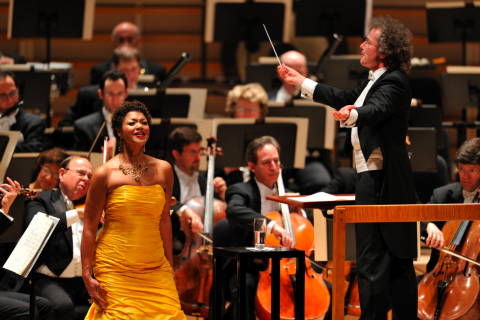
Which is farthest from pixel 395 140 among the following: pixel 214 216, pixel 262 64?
pixel 262 64

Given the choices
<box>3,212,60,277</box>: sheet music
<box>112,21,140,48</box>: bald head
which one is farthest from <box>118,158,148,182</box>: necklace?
<box>112,21,140,48</box>: bald head

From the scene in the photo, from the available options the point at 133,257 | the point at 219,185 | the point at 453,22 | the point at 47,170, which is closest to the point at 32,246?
the point at 133,257

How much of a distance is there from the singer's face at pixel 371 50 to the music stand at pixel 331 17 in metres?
3.15

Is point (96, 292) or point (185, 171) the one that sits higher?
point (185, 171)

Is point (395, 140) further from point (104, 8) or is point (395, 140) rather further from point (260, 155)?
point (104, 8)

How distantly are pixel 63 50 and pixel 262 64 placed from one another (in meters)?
2.30

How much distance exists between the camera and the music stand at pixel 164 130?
509 centimetres

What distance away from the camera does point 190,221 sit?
4.64 metres

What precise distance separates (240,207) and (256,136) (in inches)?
28.7

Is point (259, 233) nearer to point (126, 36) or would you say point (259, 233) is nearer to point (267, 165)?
point (267, 165)

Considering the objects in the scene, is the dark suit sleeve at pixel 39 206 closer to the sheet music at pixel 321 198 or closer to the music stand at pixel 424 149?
the sheet music at pixel 321 198

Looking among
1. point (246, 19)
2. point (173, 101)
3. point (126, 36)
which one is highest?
point (246, 19)

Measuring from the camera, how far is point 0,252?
167 inches

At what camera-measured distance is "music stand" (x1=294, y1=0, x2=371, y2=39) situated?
6.74 m
